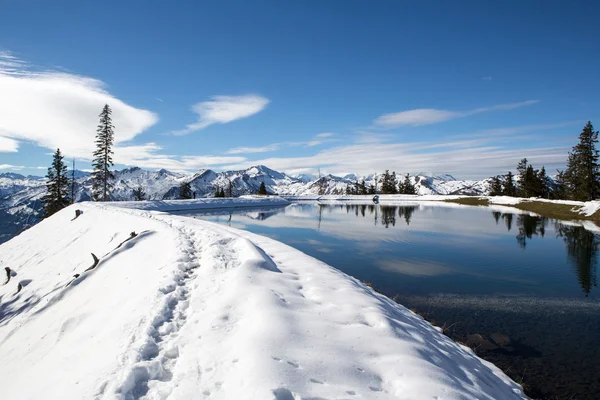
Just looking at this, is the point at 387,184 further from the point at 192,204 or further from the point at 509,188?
the point at 192,204

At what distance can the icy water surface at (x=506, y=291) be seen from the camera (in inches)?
261

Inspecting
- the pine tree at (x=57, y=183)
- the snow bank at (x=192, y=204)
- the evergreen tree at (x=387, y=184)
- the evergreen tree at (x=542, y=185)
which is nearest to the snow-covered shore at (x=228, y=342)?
the snow bank at (x=192, y=204)

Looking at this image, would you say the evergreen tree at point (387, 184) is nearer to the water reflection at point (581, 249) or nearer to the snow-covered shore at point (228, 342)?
the water reflection at point (581, 249)

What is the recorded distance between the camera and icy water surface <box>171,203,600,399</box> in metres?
6.62

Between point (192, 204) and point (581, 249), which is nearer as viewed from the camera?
point (581, 249)

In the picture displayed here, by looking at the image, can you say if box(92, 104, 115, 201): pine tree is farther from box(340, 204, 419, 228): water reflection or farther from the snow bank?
box(340, 204, 419, 228): water reflection

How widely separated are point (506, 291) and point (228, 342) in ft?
34.1

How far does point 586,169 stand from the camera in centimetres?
5172

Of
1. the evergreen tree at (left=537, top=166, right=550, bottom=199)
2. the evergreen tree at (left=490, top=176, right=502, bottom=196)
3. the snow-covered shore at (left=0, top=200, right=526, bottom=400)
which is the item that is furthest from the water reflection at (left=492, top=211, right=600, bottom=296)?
the evergreen tree at (left=490, top=176, right=502, bottom=196)

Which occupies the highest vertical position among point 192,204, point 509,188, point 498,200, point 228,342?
point 509,188

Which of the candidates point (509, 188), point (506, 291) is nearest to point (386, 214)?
point (506, 291)

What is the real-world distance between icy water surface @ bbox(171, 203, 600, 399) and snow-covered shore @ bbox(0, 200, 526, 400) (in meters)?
1.18

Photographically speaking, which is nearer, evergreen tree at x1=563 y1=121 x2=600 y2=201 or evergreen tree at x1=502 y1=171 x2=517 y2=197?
evergreen tree at x1=563 y1=121 x2=600 y2=201

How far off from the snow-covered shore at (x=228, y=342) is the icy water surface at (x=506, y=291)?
3.86 ft
